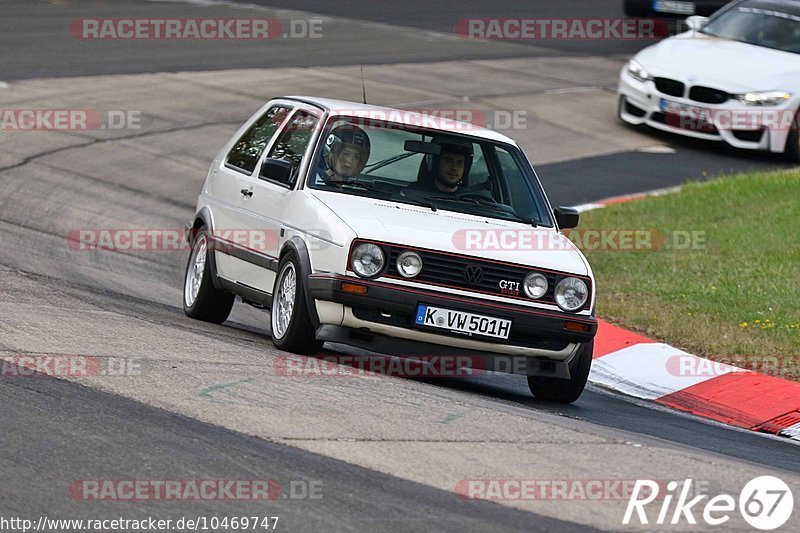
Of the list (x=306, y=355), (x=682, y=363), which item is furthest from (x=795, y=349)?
(x=306, y=355)

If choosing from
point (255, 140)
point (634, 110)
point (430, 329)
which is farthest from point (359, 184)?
point (634, 110)

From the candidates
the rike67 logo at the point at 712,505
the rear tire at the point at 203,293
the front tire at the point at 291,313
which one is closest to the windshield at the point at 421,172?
the front tire at the point at 291,313

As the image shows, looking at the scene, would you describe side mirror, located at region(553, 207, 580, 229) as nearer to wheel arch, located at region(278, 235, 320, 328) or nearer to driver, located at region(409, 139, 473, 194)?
driver, located at region(409, 139, 473, 194)

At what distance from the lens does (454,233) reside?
8562 mm

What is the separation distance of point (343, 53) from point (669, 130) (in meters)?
6.83

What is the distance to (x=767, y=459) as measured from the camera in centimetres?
787

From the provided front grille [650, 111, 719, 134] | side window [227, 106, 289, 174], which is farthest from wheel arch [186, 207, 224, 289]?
front grille [650, 111, 719, 134]

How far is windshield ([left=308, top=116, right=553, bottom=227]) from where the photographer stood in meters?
9.17

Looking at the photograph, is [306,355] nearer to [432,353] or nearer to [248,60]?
[432,353]

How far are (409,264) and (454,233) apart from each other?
0.40 m

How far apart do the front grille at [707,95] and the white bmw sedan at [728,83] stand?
1cm

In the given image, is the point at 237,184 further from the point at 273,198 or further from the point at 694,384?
the point at 694,384

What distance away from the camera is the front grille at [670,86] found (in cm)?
1901

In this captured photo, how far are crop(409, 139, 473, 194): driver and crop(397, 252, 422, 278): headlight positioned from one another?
1.02 m
